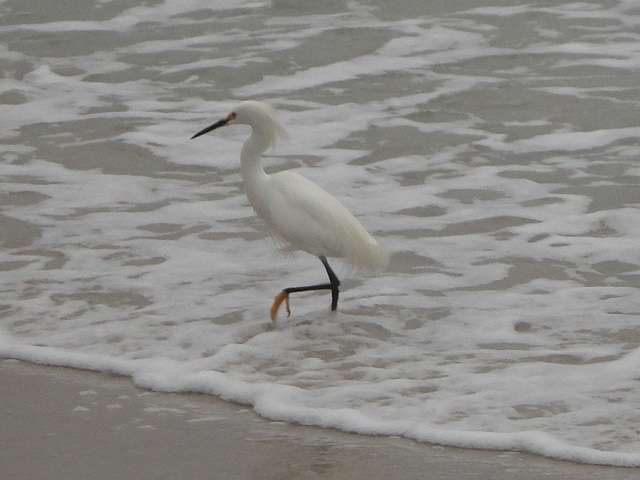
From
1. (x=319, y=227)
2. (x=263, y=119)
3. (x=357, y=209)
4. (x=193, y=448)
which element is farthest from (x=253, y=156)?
(x=193, y=448)

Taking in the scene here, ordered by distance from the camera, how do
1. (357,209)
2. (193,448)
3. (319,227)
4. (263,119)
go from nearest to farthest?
(193,448), (319,227), (263,119), (357,209)

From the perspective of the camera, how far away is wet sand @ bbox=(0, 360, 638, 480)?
3631 mm

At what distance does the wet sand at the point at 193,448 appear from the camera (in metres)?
3.63

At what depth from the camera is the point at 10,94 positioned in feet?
30.5

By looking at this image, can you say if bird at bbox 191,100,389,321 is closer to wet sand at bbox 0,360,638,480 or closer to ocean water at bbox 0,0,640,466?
ocean water at bbox 0,0,640,466

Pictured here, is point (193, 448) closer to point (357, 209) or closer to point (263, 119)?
point (263, 119)

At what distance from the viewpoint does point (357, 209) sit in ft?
22.4

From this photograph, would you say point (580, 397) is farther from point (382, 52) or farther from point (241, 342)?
point (382, 52)

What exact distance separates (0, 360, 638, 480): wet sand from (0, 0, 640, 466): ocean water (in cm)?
10

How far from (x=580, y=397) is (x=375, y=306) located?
56.1 inches

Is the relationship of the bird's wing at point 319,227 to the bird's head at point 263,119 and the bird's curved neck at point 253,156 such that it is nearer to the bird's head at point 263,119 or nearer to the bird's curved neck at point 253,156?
the bird's curved neck at point 253,156

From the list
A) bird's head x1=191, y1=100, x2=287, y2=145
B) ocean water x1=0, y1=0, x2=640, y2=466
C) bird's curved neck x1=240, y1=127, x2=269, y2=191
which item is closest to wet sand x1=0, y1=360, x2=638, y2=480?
ocean water x1=0, y1=0, x2=640, y2=466

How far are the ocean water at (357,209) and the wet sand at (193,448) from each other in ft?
0.32

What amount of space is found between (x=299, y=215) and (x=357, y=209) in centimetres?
149
